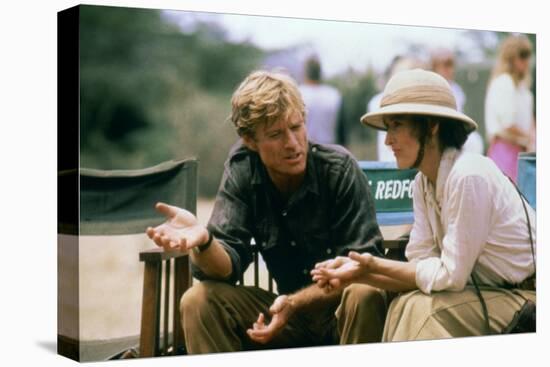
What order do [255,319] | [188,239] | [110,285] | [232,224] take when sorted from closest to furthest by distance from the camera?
[110,285] < [188,239] < [232,224] < [255,319]

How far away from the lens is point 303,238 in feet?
29.6

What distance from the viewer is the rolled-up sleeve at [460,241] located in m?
9.41

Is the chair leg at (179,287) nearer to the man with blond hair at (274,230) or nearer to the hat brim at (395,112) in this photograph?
the man with blond hair at (274,230)

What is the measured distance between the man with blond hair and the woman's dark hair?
57cm

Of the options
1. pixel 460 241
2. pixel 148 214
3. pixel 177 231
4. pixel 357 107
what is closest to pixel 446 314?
pixel 460 241

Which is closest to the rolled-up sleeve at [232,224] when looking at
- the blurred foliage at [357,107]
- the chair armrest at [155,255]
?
the chair armrest at [155,255]

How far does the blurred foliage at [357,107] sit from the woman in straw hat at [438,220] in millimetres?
82

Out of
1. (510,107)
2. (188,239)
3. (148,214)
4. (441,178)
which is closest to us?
(148,214)

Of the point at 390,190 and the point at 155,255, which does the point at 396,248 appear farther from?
the point at 155,255

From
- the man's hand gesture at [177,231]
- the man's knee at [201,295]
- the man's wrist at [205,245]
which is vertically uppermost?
the man's hand gesture at [177,231]

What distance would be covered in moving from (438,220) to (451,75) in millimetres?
1121

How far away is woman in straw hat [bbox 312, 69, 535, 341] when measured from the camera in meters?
9.38

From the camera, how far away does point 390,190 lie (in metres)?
9.39

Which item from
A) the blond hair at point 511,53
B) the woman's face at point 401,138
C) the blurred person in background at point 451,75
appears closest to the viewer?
the woman's face at point 401,138
